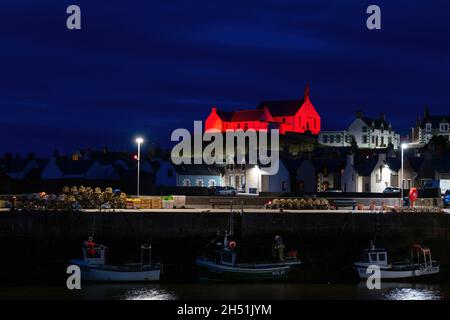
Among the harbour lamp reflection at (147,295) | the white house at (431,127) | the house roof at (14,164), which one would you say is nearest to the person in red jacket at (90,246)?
the harbour lamp reflection at (147,295)

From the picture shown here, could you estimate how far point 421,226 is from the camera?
4912 centimetres

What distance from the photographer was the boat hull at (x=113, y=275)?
42219mm

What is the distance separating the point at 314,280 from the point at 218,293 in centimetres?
639

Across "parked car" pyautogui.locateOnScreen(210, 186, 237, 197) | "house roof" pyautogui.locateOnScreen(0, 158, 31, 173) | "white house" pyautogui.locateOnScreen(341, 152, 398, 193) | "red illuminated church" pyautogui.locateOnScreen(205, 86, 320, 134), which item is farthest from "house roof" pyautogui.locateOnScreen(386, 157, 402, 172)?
"red illuminated church" pyautogui.locateOnScreen(205, 86, 320, 134)

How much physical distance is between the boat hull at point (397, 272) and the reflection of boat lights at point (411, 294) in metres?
1.98

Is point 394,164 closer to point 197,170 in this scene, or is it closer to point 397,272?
point 197,170

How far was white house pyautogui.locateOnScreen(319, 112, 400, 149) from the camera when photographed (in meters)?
175

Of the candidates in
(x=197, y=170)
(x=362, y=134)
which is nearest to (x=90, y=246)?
(x=197, y=170)

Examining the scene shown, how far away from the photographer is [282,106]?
181 meters

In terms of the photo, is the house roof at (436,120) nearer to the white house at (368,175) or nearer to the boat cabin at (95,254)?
the white house at (368,175)

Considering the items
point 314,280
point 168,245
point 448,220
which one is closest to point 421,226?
point 448,220

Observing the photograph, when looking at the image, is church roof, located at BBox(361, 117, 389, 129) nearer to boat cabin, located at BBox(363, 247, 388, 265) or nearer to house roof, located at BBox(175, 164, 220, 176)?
house roof, located at BBox(175, 164, 220, 176)

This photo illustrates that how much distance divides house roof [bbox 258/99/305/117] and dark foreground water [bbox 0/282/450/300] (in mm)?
136258

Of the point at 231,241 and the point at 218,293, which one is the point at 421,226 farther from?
the point at 218,293
